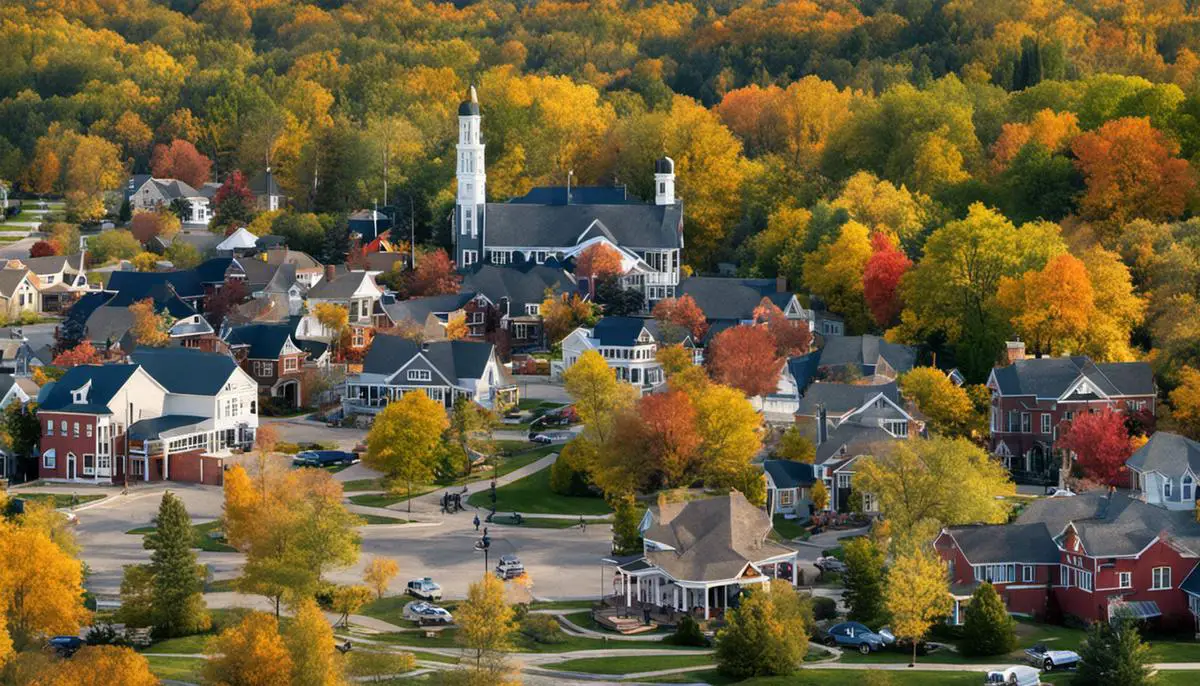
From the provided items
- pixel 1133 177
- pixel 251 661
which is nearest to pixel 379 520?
pixel 251 661

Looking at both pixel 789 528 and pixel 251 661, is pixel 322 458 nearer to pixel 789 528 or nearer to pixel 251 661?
pixel 789 528

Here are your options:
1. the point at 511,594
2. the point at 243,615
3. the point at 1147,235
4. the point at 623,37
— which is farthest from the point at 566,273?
the point at 623,37

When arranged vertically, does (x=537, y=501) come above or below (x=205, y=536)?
above

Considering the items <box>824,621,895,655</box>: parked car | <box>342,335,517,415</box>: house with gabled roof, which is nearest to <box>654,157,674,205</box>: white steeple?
<box>342,335,517,415</box>: house with gabled roof

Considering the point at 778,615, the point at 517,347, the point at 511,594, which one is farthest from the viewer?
the point at 517,347

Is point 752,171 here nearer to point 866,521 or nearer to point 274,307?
point 274,307

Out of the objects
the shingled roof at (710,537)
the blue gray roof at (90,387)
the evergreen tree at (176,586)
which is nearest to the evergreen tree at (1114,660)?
the shingled roof at (710,537)
